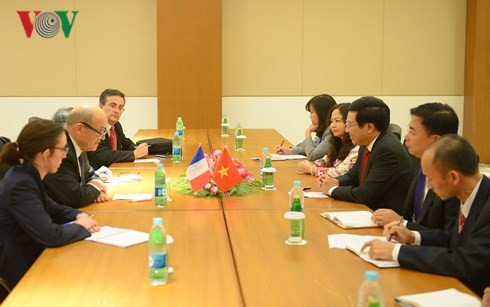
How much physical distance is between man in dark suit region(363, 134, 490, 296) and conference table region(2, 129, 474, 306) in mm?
66

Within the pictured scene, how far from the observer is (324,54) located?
368 inches

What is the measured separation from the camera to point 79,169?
391cm

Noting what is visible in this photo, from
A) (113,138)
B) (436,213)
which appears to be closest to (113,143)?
(113,138)

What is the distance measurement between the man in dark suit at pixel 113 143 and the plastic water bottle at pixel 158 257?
9.68 ft

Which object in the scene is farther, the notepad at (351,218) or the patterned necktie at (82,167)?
the patterned necktie at (82,167)

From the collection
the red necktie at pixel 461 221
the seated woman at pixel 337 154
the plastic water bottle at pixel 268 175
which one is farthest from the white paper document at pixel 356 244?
the seated woman at pixel 337 154

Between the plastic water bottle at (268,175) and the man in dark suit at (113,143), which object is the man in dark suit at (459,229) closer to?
the plastic water bottle at (268,175)

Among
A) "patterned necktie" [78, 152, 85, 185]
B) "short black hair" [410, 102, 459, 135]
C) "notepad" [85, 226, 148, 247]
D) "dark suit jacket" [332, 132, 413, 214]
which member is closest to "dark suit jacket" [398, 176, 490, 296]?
"short black hair" [410, 102, 459, 135]

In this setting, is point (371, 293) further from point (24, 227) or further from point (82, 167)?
point (82, 167)

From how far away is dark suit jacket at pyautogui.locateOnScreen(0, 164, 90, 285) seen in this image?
109 inches

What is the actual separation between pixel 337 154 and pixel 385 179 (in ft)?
4.08

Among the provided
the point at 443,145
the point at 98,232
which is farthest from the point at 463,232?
the point at 98,232

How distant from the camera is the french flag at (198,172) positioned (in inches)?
148

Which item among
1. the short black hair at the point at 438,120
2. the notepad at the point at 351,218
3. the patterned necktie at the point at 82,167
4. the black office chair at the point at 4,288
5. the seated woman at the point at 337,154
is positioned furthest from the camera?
the seated woman at the point at 337,154
